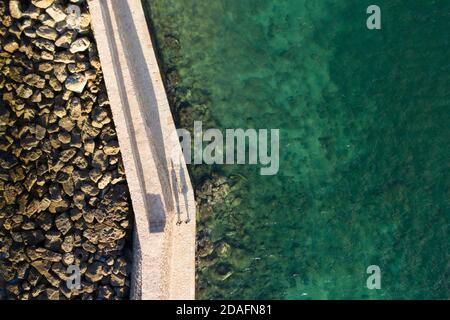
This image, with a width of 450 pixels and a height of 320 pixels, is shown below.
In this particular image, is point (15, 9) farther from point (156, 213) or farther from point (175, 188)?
point (156, 213)

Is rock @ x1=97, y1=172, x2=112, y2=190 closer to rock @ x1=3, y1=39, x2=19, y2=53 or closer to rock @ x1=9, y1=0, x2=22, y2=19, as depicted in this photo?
rock @ x1=3, y1=39, x2=19, y2=53

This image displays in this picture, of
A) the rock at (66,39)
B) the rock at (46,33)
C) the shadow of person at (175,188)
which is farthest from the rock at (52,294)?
the rock at (46,33)

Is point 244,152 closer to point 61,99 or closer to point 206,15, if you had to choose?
point 206,15

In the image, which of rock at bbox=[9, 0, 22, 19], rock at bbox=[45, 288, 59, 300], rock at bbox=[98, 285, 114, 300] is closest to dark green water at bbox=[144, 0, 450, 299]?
rock at bbox=[98, 285, 114, 300]

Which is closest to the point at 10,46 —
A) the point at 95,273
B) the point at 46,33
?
the point at 46,33
